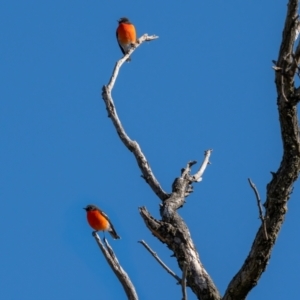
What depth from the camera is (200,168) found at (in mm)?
7141

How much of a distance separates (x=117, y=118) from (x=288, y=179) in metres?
2.38

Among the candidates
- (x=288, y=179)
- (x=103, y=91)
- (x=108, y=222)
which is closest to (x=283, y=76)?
(x=288, y=179)

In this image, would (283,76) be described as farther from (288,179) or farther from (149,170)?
(149,170)

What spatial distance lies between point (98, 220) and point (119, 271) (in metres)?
6.15

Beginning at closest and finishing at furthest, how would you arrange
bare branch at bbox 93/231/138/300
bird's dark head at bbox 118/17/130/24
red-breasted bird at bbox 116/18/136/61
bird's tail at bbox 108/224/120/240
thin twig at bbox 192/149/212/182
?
bare branch at bbox 93/231/138/300 < thin twig at bbox 192/149/212/182 < bird's tail at bbox 108/224/120/240 < red-breasted bird at bbox 116/18/136/61 < bird's dark head at bbox 118/17/130/24

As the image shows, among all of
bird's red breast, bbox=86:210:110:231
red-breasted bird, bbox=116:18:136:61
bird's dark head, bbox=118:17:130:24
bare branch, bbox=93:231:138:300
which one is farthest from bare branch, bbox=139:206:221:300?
bird's dark head, bbox=118:17:130:24

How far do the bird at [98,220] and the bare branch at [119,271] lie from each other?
5.86 meters

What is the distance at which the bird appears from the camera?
1148 centimetres

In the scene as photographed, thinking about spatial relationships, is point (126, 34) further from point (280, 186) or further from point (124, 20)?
point (280, 186)

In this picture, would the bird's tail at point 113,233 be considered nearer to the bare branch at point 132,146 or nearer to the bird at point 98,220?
the bird at point 98,220

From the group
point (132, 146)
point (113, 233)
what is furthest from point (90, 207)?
point (132, 146)

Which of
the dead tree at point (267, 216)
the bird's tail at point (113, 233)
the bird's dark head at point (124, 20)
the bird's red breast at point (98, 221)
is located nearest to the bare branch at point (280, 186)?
the dead tree at point (267, 216)

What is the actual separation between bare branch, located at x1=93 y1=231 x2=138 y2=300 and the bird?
5.86 metres

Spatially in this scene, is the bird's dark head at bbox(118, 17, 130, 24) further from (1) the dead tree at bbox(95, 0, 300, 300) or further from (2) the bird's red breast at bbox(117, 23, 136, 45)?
(1) the dead tree at bbox(95, 0, 300, 300)
